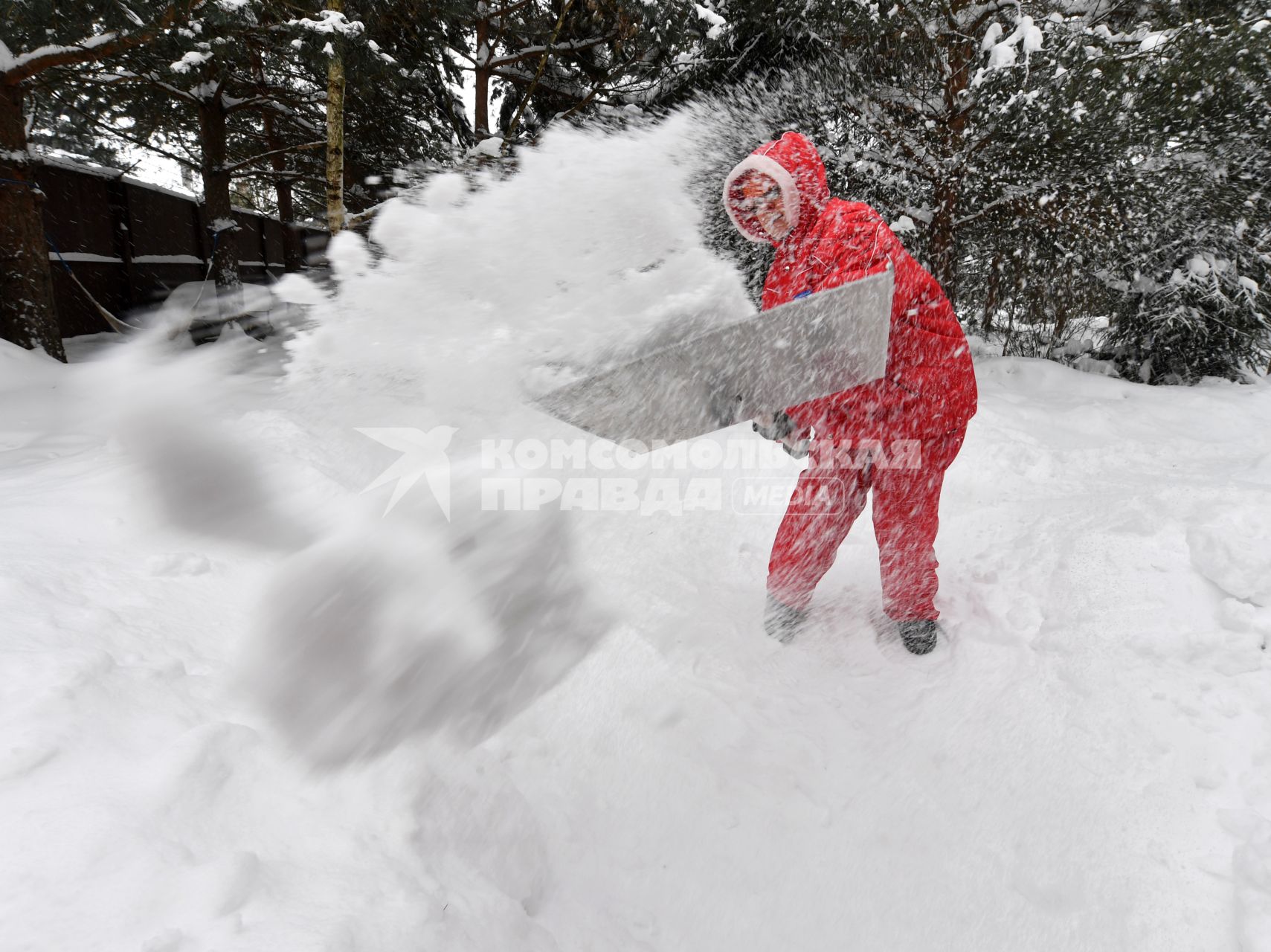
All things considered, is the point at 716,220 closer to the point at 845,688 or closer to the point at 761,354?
the point at 761,354

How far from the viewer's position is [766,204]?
1960 mm

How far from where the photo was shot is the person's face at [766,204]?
6.33ft

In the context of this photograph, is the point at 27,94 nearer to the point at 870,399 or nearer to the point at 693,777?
the point at 870,399

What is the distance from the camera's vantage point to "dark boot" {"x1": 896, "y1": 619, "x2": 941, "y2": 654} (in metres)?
2.06

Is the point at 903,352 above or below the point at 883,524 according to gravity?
above

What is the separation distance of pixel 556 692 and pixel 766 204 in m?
1.64

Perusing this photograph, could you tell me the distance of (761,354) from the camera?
189cm

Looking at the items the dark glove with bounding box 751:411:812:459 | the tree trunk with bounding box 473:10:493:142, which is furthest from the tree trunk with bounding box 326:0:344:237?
the dark glove with bounding box 751:411:812:459

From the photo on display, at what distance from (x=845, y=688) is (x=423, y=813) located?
4.27 ft

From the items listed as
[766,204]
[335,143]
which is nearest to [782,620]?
[766,204]

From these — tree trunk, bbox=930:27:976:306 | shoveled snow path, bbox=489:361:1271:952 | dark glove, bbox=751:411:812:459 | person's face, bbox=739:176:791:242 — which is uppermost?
tree trunk, bbox=930:27:976:306

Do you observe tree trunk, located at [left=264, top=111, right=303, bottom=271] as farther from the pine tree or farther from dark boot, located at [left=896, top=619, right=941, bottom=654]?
dark boot, located at [left=896, top=619, right=941, bottom=654]

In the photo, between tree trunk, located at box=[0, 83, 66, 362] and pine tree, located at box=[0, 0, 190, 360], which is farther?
tree trunk, located at box=[0, 83, 66, 362]

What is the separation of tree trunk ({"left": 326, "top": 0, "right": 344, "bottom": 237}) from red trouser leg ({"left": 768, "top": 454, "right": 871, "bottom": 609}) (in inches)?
247
